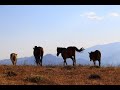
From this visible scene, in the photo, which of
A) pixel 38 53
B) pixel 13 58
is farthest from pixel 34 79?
pixel 13 58

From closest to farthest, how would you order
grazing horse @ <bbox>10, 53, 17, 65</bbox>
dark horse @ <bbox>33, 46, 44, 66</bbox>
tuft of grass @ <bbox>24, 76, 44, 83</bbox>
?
tuft of grass @ <bbox>24, 76, 44, 83</bbox>, dark horse @ <bbox>33, 46, 44, 66</bbox>, grazing horse @ <bbox>10, 53, 17, 65</bbox>

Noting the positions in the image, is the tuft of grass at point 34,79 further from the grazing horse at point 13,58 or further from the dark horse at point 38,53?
the grazing horse at point 13,58

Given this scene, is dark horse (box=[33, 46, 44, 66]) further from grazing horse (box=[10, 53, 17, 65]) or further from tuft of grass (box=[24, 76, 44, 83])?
tuft of grass (box=[24, 76, 44, 83])

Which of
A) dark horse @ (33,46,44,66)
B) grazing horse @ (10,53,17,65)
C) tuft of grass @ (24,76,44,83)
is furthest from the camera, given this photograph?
grazing horse @ (10,53,17,65)

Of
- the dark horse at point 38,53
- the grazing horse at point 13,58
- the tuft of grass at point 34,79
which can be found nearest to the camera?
the tuft of grass at point 34,79

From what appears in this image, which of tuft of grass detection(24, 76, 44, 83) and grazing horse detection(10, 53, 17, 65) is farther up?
grazing horse detection(10, 53, 17, 65)

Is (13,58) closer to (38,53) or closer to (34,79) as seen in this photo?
(38,53)

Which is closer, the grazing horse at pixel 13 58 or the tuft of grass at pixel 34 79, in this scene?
the tuft of grass at pixel 34 79

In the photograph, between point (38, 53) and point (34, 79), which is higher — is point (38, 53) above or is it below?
above

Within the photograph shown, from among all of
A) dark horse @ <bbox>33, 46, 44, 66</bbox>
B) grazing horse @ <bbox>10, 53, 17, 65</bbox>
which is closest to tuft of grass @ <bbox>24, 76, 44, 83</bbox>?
dark horse @ <bbox>33, 46, 44, 66</bbox>

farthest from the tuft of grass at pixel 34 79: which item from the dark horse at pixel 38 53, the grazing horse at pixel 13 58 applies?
the grazing horse at pixel 13 58

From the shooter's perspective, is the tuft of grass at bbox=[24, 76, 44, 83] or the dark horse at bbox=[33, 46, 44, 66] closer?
the tuft of grass at bbox=[24, 76, 44, 83]
